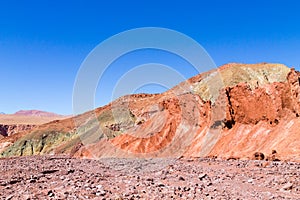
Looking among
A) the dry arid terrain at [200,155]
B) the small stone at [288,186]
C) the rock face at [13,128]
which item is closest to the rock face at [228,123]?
the dry arid terrain at [200,155]

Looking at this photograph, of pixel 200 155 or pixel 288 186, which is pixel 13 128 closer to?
pixel 200 155

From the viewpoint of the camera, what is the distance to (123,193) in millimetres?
15703

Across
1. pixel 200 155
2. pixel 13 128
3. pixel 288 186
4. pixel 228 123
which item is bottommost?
pixel 288 186

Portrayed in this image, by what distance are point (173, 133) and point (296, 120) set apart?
21.3 m

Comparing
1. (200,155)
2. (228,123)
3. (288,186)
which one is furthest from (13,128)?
(288,186)

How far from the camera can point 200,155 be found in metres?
39.7

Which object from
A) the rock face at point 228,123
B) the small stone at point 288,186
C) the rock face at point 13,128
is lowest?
the small stone at point 288,186

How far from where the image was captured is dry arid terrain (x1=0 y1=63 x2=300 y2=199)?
16.8 m

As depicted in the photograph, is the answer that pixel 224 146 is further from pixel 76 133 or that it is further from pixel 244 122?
pixel 76 133

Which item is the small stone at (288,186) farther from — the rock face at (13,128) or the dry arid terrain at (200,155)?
the rock face at (13,128)

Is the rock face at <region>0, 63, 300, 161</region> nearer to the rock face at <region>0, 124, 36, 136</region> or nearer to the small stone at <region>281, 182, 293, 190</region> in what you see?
the small stone at <region>281, 182, 293, 190</region>

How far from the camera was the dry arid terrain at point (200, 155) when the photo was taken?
16.8 metres

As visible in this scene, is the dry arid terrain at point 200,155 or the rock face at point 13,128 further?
the rock face at point 13,128

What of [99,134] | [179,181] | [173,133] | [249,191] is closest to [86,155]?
[173,133]
